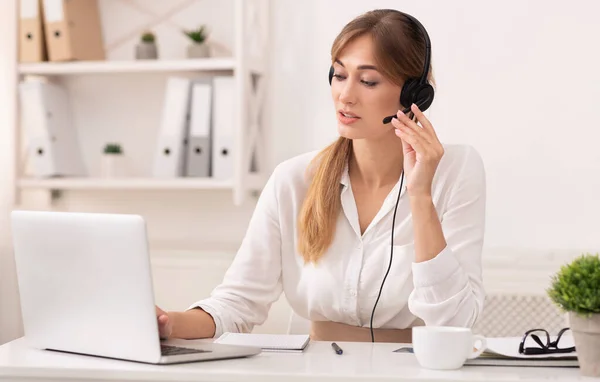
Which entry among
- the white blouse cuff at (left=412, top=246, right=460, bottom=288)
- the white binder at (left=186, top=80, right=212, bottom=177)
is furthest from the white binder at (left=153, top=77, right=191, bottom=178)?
the white blouse cuff at (left=412, top=246, right=460, bottom=288)

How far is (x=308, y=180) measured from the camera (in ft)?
6.29

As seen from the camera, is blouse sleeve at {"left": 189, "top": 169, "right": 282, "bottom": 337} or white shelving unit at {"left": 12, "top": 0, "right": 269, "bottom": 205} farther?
white shelving unit at {"left": 12, "top": 0, "right": 269, "bottom": 205}

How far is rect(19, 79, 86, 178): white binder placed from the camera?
2770mm

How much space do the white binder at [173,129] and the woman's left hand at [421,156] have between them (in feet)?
4.06

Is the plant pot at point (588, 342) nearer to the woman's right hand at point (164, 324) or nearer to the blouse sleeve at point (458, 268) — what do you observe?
the blouse sleeve at point (458, 268)

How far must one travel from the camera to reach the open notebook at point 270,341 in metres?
1.37

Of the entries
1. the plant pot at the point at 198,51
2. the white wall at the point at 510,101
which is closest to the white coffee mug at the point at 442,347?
the white wall at the point at 510,101

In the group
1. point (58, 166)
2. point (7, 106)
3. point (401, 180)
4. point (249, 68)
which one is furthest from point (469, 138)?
point (7, 106)

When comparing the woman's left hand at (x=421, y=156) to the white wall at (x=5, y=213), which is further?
the white wall at (x=5, y=213)

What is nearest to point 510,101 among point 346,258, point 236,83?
point 236,83

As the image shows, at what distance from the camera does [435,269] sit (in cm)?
149

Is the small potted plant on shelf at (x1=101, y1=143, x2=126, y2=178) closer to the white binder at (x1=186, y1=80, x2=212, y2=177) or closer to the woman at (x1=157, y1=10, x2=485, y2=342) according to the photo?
the white binder at (x1=186, y1=80, x2=212, y2=177)

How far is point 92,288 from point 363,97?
0.75 m

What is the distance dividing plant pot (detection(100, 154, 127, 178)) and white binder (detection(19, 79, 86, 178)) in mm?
147
